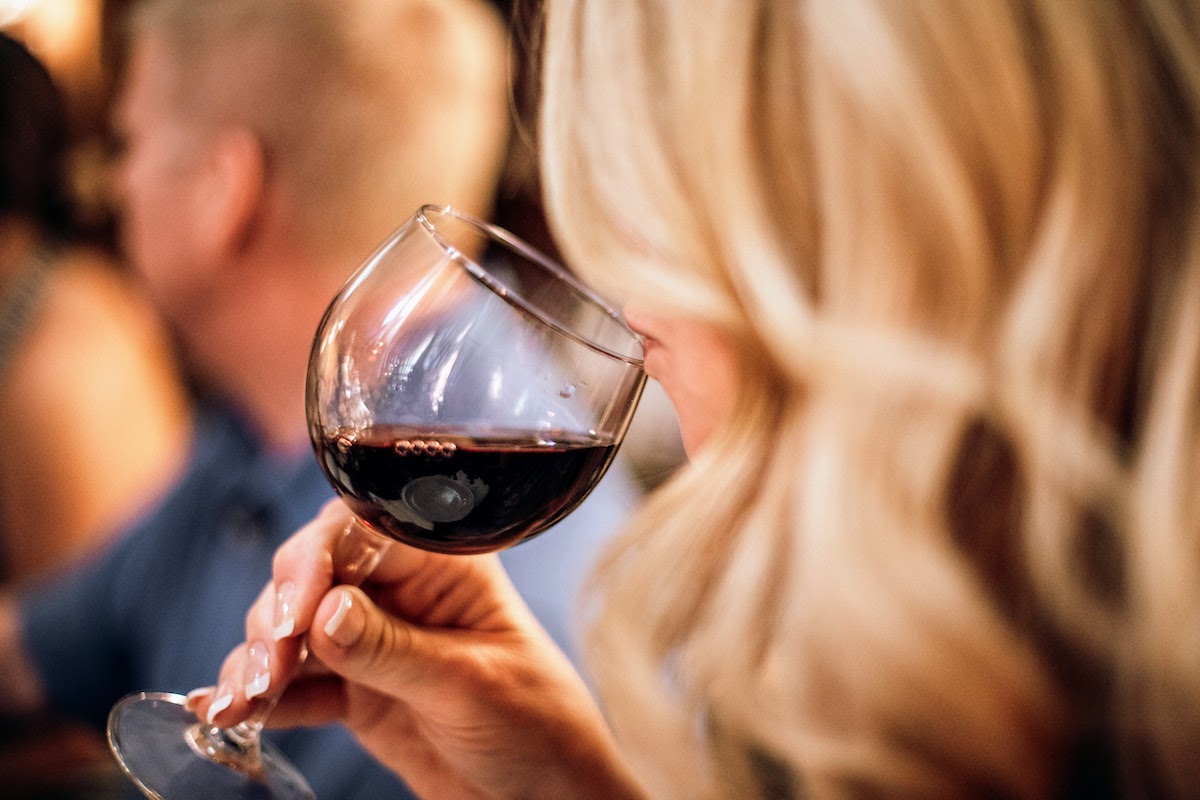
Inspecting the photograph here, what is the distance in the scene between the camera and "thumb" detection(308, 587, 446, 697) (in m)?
0.77

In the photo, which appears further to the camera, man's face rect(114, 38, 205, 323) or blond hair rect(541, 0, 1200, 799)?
man's face rect(114, 38, 205, 323)

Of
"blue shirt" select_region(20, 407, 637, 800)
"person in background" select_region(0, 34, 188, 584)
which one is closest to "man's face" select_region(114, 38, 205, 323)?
"blue shirt" select_region(20, 407, 637, 800)

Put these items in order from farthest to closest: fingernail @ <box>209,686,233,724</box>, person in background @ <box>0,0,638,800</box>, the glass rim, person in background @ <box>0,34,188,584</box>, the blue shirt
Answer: person in background @ <box>0,34,188,584</box> < person in background @ <box>0,0,638,800</box> < the blue shirt < fingernail @ <box>209,686,233,724</box> < the glass rim

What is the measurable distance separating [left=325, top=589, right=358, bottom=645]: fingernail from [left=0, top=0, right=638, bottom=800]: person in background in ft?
2.28

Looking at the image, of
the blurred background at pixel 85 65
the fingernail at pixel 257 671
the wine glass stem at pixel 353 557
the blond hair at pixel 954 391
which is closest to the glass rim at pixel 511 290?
the blond hair at pixel 954 391

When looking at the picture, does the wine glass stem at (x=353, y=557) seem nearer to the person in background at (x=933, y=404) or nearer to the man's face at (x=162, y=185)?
the person in background at (x=933, y=404)

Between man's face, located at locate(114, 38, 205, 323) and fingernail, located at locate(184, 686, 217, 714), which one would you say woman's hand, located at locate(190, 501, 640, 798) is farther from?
man's face, located at locate(114, 38, 205, 323)

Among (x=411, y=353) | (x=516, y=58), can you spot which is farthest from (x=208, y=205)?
(x=411, y=353)

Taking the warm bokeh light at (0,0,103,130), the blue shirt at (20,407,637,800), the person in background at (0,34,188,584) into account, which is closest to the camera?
the blue shirt at (20,407,637,800)

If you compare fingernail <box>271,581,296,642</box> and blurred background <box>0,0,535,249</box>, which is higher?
blurred background <box>0,0,535,249</box>

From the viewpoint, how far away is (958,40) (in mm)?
570

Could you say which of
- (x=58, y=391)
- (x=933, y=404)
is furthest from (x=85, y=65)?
(x=933, y=404)

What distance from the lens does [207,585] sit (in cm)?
148

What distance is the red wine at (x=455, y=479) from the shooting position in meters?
0.72
